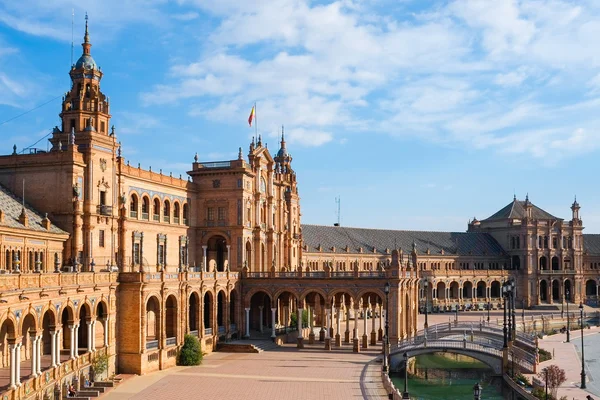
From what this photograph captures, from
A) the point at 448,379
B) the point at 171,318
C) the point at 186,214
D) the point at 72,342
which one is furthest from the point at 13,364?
the point at 186,214

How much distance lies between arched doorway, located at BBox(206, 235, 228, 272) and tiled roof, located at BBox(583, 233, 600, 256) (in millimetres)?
87404

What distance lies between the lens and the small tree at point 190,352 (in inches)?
2386

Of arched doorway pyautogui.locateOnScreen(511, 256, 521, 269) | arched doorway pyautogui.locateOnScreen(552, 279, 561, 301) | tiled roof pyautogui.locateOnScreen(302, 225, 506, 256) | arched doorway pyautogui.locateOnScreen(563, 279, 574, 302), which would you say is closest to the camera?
tiled roof pyautogui.locateOnScreen(302, 225, 506, 256)

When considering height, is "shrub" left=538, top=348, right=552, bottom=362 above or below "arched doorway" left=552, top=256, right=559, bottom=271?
below

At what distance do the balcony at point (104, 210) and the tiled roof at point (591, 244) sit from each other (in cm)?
10783

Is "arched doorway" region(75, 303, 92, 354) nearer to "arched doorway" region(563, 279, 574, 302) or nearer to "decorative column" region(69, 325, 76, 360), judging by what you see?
"decorative column" region(69, 325, 76, 360)

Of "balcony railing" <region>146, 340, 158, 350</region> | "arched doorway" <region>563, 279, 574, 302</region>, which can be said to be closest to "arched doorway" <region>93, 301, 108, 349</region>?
"balcony railing" <region>146, 340, 158, 350</region>

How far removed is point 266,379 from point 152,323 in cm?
1670

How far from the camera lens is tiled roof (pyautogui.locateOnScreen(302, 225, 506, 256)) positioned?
4761 inches

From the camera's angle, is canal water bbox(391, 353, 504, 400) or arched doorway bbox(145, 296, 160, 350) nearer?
arched doorway bbox(145, 296, 160, 350)

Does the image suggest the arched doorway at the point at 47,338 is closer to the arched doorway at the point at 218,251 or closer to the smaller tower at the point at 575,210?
the arched doorway at the point at 218,251

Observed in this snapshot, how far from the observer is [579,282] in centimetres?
13375

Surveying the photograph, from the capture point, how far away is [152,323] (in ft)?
218

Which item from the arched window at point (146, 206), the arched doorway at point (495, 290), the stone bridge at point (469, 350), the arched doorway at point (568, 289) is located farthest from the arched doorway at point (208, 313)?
the arched doorway at point (568, 289)
